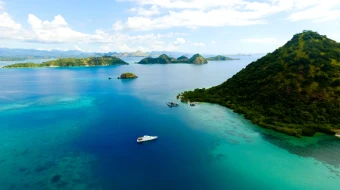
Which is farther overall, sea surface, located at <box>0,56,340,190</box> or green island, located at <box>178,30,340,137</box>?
green island, located at <box>178,30,340,137</box>

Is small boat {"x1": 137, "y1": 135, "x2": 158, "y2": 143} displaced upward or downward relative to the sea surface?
upward

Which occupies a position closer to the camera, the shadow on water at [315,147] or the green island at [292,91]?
the shadow on water at [315,147]

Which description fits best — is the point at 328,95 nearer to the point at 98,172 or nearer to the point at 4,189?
the point at 98,172

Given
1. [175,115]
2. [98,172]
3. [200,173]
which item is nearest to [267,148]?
[200,173]

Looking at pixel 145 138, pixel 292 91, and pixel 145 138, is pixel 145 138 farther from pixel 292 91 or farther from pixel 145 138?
pixel 292 91

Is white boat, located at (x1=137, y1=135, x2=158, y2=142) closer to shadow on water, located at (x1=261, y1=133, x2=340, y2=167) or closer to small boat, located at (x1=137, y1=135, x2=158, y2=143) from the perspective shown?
small boat, located at (x1=137, y1=135, x2=158, y2=143)

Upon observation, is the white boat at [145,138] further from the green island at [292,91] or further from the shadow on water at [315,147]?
the green island at [292,91]

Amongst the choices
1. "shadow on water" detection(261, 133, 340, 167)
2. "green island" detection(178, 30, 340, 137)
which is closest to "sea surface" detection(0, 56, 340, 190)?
"shadow on water" detection(261, 133, 340, 167)

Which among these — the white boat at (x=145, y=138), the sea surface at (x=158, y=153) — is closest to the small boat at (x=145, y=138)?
the white boat at (x=145, y=138)
